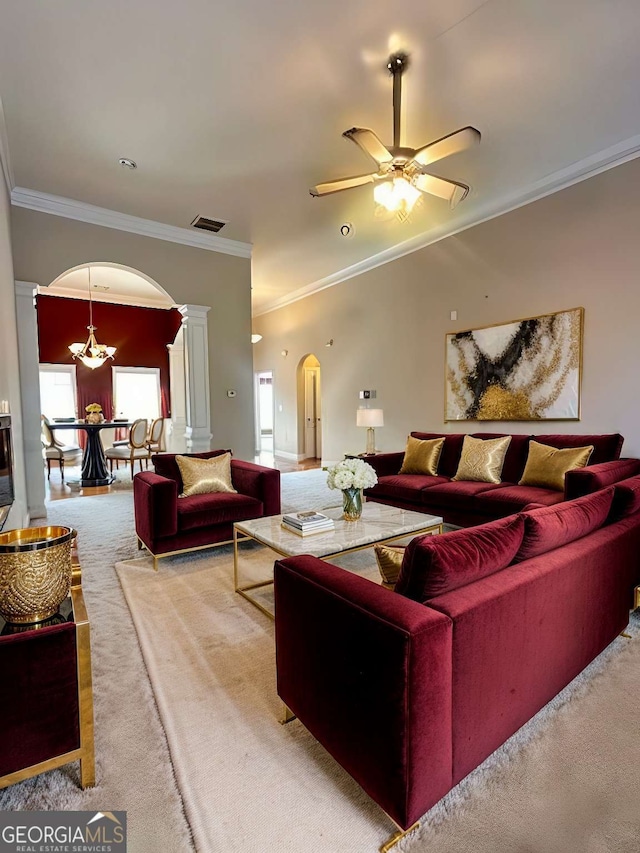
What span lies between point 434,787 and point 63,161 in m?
5.00

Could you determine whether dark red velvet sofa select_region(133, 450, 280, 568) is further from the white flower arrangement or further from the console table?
the console table

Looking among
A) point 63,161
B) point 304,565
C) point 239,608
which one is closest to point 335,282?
point 63,161

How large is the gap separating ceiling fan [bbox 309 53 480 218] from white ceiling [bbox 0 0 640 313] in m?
0.14

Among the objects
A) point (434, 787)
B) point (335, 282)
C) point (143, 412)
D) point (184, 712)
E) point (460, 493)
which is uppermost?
point (335, 282)

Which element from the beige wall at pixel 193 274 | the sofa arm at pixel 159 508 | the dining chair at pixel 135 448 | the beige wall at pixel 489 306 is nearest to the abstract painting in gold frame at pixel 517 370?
the beige wall at pixel 489 306

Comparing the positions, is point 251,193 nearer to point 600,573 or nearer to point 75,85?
point 75,85

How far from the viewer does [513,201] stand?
4508 millimetres

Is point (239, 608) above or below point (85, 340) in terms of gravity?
below

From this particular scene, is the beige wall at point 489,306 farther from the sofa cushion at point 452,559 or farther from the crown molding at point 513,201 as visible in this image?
the sofa cushion at point 452,559

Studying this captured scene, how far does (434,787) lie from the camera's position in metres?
1.17

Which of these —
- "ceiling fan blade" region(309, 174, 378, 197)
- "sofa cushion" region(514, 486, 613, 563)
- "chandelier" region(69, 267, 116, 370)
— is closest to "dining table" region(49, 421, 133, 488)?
"chandelier" region(69, 267, 116, 370)

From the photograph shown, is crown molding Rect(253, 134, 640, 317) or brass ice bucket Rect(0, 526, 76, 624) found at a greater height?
crown molding Rect(253, 134, 640, 317)

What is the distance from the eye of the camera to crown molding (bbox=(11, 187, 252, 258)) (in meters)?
4.31

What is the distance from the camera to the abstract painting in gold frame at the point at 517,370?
13.6 feet
